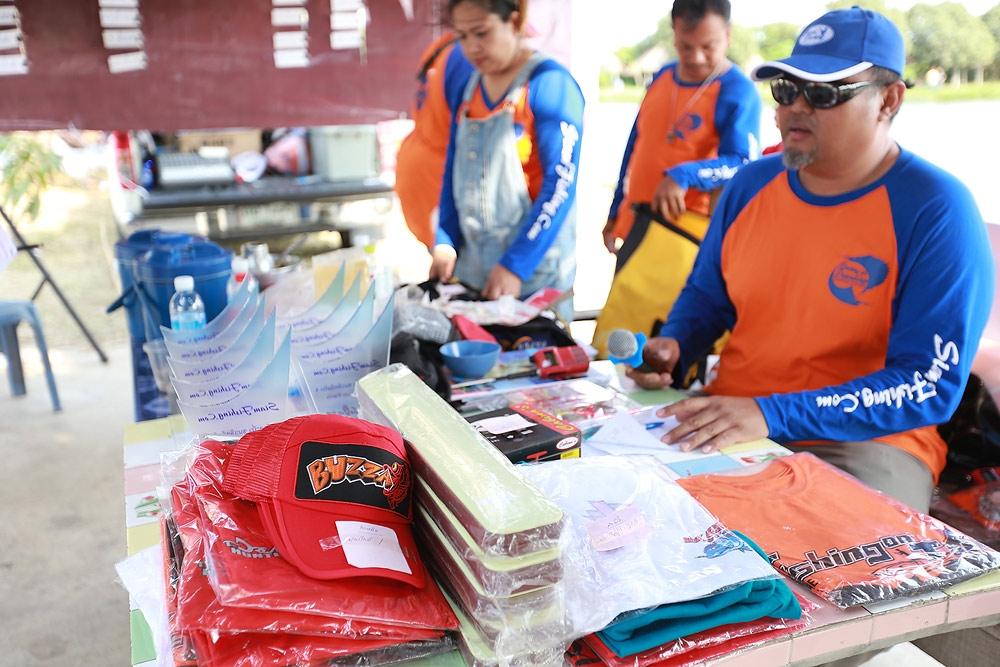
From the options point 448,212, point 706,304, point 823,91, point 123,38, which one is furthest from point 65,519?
point 823,91

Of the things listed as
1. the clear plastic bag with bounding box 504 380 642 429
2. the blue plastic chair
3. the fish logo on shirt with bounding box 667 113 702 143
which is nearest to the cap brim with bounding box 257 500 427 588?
the clear plastic bag with bounding box 504 380 642 429

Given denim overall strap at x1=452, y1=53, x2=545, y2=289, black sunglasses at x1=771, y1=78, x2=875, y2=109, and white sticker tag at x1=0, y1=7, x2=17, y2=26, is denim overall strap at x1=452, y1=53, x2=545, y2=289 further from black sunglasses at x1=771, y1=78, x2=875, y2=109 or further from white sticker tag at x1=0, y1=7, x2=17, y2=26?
white sticker tag at x1=0, y1=7, x2=17, y2=26

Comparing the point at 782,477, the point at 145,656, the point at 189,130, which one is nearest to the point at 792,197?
the point at 782,477

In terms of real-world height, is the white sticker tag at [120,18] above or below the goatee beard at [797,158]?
above

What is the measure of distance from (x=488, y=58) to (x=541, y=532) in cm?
195

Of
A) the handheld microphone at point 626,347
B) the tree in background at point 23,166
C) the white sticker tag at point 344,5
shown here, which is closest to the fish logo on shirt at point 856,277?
the handheld microphone at point 626,347

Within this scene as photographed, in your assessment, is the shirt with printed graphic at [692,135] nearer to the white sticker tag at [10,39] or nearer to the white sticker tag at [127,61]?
the white sticker tag at [127,61]

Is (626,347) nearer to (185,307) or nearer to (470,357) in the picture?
(470,357)

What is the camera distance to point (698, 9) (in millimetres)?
2689

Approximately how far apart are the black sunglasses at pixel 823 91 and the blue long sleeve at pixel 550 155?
0.87 m

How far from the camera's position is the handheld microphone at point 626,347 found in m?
1.72

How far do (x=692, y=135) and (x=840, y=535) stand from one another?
2.09 metres

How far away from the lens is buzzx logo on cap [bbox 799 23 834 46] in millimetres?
1598

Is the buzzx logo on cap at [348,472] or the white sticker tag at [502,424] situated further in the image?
the white sticker tag at [502,424]
